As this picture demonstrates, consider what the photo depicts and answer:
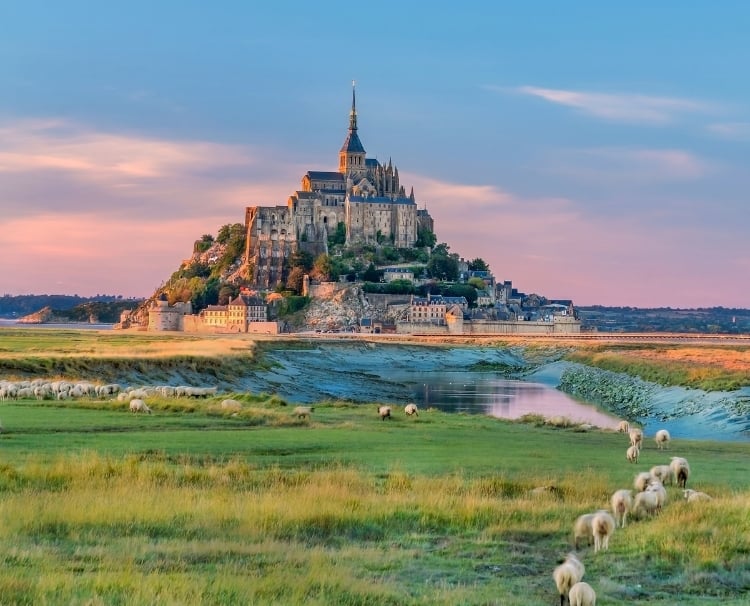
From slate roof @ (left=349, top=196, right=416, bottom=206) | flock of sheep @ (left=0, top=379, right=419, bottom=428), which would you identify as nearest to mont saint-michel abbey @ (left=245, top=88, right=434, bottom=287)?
slate roof @ (left=349, top=196, right=416, bottom=206)

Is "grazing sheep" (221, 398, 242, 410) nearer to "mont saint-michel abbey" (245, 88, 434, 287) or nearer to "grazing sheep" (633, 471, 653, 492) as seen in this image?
"grazing sheep" (633, 471, 653, 492)

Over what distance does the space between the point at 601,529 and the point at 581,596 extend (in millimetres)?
3049

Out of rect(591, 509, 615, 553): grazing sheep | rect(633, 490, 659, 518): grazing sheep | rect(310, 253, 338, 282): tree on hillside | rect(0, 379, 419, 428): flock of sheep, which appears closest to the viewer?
rect(591, 509, 615, 553): grazing sheep

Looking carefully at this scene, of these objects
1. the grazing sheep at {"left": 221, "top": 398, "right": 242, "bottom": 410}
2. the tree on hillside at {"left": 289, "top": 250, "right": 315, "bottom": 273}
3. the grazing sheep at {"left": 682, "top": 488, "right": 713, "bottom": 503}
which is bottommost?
the grazing sheep at {"left": 682, "top": 488, "right": 713, "bottom": 503}

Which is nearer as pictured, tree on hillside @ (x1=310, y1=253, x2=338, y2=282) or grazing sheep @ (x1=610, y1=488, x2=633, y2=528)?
grazing sheep @ (x1=610, y1=488, x2=633, y2=528)

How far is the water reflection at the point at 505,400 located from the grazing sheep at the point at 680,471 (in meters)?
17.0

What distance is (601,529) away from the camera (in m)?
12.2

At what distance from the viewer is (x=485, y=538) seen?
1302 cm

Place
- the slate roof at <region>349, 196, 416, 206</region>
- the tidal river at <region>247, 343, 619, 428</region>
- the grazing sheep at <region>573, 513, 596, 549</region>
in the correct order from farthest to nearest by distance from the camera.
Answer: the slate roof at <region>349, 196, 416, 206</region> → the tidal river at <region>247, 343, 619, 428</region> → the grazing sheep at <region>573, 513, 596, 549</region>

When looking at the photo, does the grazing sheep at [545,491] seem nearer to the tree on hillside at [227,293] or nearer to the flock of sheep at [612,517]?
the flock of sheep at [612,517]

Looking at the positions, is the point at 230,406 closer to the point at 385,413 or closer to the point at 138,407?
the point at 138,407

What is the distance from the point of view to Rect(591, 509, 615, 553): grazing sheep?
1215cm

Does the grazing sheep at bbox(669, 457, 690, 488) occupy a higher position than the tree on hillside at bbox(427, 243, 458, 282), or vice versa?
the tree on hillside at bbox(427, 243, 458, 282)

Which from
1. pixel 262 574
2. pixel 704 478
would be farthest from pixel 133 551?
pixel 704 478
